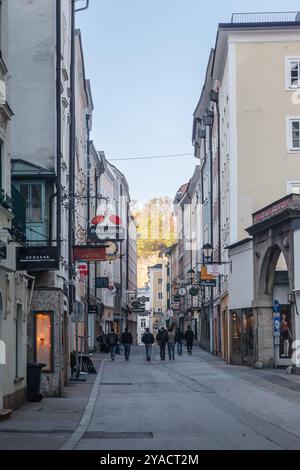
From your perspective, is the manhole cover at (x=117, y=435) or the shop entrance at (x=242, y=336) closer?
the manhole cover at (x=117, y=435)

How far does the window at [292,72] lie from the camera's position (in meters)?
46.2

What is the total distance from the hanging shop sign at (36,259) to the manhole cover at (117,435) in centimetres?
564

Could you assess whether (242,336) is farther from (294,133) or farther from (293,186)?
(294,133)

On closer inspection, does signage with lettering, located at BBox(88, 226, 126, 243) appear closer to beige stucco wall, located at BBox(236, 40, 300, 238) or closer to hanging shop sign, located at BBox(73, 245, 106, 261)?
hanging shop sign, located at BBox(73, 245, 106, 261)

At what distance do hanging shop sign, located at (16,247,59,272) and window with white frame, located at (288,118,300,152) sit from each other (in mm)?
26830

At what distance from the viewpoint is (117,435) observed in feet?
52.4

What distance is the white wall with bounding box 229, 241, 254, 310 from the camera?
129 ft

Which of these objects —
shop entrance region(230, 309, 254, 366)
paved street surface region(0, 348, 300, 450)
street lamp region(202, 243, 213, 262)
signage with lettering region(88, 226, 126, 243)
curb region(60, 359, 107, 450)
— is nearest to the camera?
curb region(60, 359, 107, 450)

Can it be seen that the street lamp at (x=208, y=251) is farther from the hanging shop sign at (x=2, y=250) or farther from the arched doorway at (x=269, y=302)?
the hanging shop sign at (x=2, y=250)

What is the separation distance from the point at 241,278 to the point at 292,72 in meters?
11.6

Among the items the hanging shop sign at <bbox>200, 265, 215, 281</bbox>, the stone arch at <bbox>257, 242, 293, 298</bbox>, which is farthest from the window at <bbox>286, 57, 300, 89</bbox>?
the stone arch at <bbox>257, 242, 293, 298</bbox>

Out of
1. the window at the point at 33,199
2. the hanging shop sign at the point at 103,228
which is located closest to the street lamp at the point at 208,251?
the hanging shop sign at the point at 103,228

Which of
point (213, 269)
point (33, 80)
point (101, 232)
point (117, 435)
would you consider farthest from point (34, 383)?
point (101, 232)
